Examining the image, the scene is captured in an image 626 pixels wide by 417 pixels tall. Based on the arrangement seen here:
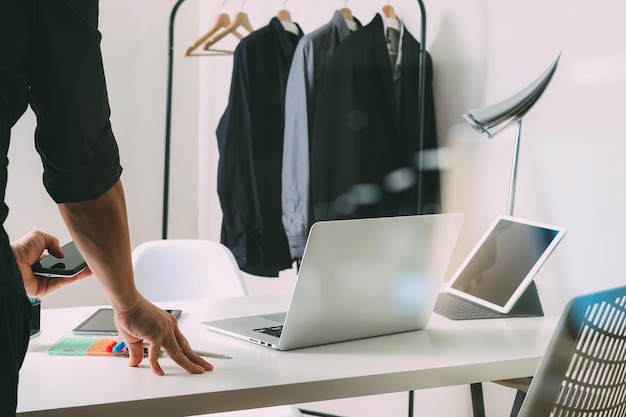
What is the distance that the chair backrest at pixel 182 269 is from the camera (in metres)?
2.05

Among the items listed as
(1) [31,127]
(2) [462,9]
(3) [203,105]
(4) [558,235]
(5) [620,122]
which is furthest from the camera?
(3) [203,105]

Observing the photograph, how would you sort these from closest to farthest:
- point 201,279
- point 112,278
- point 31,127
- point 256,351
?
1. point 112,278
2. point 256,351
3. point 201,279
4. point 31,127

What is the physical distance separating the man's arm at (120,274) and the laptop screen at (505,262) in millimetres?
751

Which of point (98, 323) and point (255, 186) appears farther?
point (255, 186)

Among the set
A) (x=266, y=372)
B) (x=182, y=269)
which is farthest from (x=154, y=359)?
(x=182, y=269)

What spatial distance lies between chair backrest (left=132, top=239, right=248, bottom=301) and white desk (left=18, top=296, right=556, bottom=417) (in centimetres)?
58

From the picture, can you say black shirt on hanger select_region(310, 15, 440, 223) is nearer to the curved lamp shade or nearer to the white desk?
the curved lamp shade

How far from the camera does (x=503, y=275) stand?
1624 millimetres

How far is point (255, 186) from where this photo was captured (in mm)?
2570

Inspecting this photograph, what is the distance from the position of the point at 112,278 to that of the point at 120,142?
2.36m

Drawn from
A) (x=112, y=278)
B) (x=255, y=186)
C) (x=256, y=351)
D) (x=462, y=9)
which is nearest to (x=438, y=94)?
(x=462, y=9)

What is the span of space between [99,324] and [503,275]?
2.96 feet

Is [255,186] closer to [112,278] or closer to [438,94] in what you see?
[438,94]

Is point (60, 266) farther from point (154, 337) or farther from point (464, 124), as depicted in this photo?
point (464, 124)
